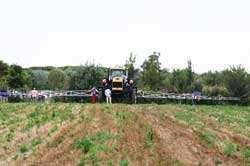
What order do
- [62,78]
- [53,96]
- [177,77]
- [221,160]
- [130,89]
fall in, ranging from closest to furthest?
[221,160] → [130,89] → [53,96] → [177,77] → [62,78]

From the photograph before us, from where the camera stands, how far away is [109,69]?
55.8 meters

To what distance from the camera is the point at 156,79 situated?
9600 centimetres

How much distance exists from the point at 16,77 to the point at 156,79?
27094 mm

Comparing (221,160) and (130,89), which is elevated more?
(130,89)

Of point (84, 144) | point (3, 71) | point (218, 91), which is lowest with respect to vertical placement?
point (84, 144)

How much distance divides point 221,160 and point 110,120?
21.2ft

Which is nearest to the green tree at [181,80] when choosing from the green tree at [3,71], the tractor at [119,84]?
the green tree at [3,71]

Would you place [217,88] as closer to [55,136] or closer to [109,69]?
[109,69]

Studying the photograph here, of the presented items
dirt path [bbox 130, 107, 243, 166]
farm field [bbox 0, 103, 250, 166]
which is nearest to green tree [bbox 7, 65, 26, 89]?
farm field [bbox 0, 103, 250, 166]

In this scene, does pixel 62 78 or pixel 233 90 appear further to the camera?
pixel 62 78

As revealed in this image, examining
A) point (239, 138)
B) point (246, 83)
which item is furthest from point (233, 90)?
point (239, 138)

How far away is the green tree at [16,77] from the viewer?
4407 inches

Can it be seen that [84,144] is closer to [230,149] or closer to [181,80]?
[230,149]

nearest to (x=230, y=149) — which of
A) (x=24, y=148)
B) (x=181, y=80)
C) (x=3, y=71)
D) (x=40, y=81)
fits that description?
(x=24, y=148)
